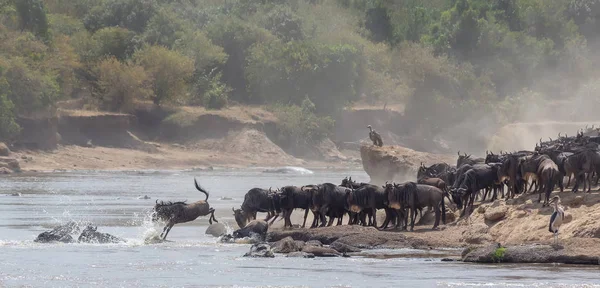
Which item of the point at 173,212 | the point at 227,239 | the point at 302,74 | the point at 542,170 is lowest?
the point at 227,239

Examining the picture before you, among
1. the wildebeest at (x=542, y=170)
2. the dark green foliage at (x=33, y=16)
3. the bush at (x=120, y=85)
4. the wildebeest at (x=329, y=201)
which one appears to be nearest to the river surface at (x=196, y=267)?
the wildebeest at (x=329, y=201)

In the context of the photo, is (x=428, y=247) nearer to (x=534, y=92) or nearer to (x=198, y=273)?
(x=198, y=273)

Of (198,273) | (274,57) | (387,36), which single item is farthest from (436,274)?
(387,36)

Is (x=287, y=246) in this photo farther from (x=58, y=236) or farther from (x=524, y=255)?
(x=58, y=236)

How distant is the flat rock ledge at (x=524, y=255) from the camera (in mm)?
20234

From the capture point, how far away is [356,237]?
23.8 meters

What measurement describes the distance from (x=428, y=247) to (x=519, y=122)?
6088cm

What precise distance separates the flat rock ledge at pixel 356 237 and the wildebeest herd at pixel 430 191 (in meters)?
1.49

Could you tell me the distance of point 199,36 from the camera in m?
80.8

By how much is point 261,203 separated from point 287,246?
13.9 ft

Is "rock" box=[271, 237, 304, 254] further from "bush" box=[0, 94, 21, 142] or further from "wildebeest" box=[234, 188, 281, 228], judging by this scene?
"bush" box=[0, 94, 21, 142]

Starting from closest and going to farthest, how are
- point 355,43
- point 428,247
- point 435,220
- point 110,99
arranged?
point 428,247 < point 435,220 < point 110,99 < point 355,43


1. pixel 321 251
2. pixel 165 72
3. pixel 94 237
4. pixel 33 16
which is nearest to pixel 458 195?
pixel 321 251

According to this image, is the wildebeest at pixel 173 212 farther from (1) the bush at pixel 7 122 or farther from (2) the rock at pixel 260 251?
(1) the bush at pixel 7 122
